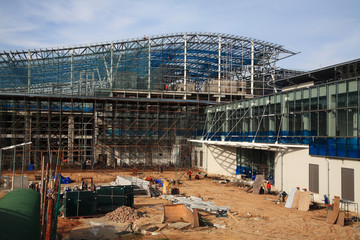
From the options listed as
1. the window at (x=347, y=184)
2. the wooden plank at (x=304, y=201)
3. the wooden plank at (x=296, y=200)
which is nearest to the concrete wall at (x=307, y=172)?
the window at (x=347, y=184)

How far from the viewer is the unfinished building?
3756 cm

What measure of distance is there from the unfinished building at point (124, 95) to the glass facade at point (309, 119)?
1014cm

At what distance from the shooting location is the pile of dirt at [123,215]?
17.0 m

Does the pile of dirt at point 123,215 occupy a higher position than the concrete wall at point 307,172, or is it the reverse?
the concrete wall at point 307,172

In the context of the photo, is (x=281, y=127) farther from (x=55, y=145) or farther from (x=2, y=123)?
(x=2, y=123)

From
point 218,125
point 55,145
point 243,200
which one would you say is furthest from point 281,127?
point 55,145

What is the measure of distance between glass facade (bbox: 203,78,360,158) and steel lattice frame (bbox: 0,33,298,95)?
16.9m

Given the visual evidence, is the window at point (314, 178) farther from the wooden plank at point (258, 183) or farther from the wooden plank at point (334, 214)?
the wooden plank at point (334, 214)

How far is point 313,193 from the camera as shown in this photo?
22.2 meters

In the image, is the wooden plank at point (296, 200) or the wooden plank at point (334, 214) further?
the wooden plank at point (296, 200)

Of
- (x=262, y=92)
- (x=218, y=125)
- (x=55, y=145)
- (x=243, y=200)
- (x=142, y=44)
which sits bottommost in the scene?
(x=243, y=200)

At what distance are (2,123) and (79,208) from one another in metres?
25.5

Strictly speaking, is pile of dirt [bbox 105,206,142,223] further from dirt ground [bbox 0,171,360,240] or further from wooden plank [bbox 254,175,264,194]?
wooden plank [bbox 254,175,264,194]

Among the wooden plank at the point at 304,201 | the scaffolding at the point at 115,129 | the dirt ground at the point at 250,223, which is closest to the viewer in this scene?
the dirt ground at the point at 250,223
